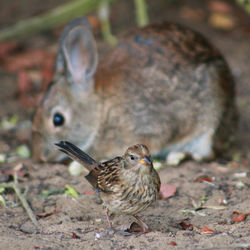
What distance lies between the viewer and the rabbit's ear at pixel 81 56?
626cm

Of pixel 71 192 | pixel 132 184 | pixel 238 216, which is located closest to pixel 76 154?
pixel 71 192

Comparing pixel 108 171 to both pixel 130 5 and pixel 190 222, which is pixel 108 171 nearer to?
pixel 190 222

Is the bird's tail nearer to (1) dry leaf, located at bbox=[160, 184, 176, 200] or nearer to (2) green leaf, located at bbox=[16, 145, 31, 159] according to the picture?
(1) dry leaf, located at bbox=[160, 184, 176, 200]

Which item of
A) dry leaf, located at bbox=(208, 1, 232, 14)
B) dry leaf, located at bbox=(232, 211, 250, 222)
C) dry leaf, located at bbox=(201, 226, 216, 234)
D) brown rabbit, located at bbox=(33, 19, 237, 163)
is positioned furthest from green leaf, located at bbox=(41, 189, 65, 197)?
dry leaf, located at bbox=(208, 1, 232, 14)

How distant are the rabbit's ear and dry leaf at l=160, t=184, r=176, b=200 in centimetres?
180

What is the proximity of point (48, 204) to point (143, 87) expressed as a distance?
81.2 inches

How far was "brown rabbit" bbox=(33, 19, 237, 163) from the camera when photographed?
6285 millimetres

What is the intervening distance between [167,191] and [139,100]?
57.6 inches

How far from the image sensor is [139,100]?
6363 millimetres

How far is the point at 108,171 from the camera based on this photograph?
4.43 metres

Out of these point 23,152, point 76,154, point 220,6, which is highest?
point 220,6

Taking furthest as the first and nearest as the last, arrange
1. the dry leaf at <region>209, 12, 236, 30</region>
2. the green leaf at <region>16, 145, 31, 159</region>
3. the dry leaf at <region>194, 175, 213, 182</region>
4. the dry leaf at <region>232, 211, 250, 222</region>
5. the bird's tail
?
1. the dry leaf at <region>209, 12, 236, 30</region>
2. the green leaf at <region>16, 145, 31, 159</region>
3. the dry leaf at <region>194, 175, 213, 182</region>
4. the bird's tail
5. the dry leaf at <region>232, 211, 250, 222</region>

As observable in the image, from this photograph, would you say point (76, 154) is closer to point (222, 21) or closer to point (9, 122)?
point (9, 122)

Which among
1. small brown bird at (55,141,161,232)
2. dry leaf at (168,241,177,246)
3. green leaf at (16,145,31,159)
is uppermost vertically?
small brown bird at (55,141,161,232)
